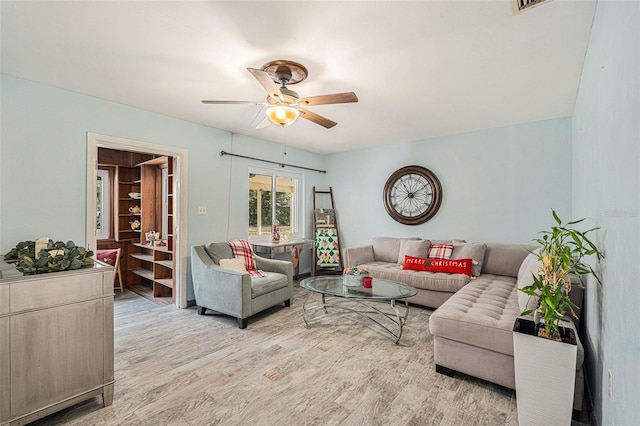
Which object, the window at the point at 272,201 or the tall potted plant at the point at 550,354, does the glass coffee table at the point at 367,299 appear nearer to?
the tall potted plant at the point at 550,354

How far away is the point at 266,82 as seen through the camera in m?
2.18

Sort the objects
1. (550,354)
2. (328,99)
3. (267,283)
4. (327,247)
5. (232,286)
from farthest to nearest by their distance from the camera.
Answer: (327,247)
(267,283)
(232,286)
(328,99)
(550,354)

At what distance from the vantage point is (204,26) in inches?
74.5

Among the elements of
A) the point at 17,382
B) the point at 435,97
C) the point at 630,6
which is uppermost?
the point at 435,97

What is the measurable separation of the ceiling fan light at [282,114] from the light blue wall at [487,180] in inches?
115

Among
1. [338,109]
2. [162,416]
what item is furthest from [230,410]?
[338,109]

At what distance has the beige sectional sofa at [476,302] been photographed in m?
2.05

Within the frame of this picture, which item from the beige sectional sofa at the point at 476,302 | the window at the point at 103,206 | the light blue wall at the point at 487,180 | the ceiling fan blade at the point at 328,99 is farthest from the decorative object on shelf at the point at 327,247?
the window at the point at 103,206

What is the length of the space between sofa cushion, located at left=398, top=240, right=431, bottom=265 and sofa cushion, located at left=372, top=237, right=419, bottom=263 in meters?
0.17

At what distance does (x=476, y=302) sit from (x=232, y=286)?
2.45 meters

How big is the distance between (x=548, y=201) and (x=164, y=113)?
494cm

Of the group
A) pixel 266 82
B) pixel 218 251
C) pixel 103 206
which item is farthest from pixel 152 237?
pixel 266 82

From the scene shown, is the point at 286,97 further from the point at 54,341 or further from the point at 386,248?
the point at 386,248

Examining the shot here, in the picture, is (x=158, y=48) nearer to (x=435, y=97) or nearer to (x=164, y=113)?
(x=164, y=113)
